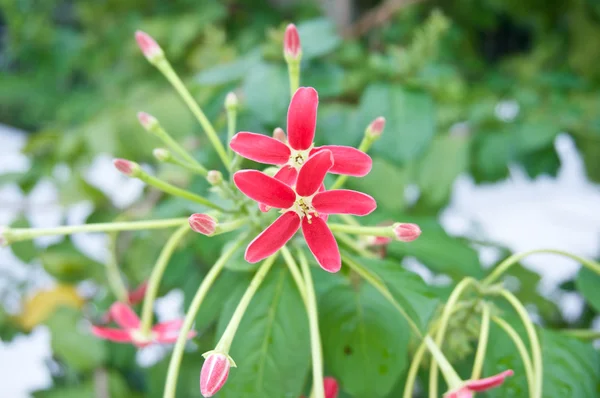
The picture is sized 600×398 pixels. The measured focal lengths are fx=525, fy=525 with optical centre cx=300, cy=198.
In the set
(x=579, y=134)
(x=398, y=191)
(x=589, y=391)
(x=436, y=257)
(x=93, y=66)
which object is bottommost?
(x=589, y=391)

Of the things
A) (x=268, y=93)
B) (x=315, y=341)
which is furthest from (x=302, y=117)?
(x=268, y=93)

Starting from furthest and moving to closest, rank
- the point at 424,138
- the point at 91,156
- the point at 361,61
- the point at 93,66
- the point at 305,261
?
the point at 93,66 < the point at 91,156 < the point at 361,61 < the point at 424,138 < the point at 305,261

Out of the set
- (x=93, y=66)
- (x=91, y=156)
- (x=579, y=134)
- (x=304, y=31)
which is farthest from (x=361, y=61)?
(x=93, y=66)

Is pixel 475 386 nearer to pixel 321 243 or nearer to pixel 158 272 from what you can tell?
pixel 321 243

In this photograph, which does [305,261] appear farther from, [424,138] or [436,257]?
[424,138]

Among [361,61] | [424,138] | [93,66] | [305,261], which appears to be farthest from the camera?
[93,66]

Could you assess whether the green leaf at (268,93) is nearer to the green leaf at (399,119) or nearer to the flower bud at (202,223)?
the green leaf at (399,119)
